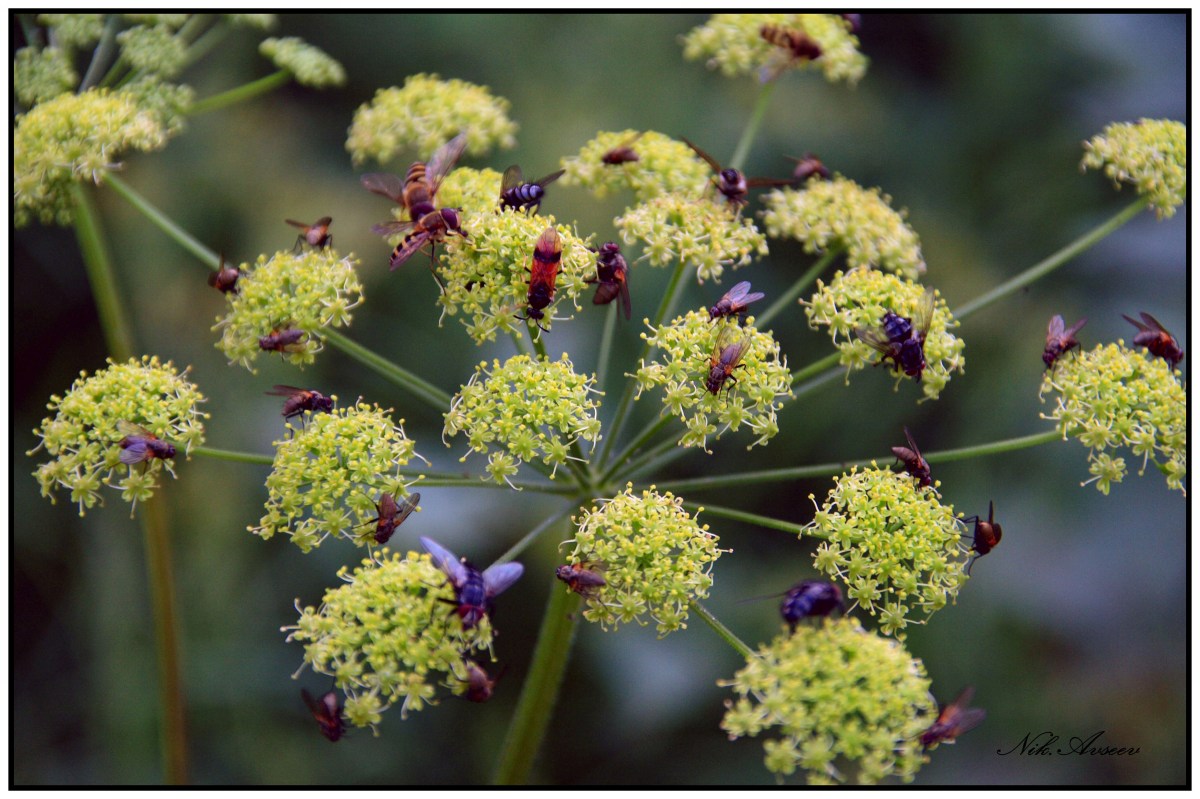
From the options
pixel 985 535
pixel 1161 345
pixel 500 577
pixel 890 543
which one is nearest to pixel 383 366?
pixel 500 577

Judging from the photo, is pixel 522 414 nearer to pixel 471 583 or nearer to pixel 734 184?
pixel 471 583

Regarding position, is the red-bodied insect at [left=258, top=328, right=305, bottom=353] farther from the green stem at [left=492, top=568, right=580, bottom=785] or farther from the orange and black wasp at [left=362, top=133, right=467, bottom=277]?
the green stem at [left=492, top=568, right=580, bottom=785]

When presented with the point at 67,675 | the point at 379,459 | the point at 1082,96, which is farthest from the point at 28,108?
the point at 1082,96

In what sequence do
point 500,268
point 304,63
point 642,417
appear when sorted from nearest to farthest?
point 500,268, point 304,63, point 642,417

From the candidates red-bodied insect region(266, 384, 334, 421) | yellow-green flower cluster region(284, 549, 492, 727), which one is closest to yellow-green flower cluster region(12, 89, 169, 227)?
red-bodied insect region(266, 384, 334, 421)

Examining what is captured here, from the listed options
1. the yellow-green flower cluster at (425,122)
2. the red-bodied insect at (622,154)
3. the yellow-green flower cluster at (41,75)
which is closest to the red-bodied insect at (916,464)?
the red-bodied insect at (622,154)

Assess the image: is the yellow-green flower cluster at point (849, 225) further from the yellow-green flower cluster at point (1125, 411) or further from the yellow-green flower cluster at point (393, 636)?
the yellow-green flower cluster at point (393, 636)
